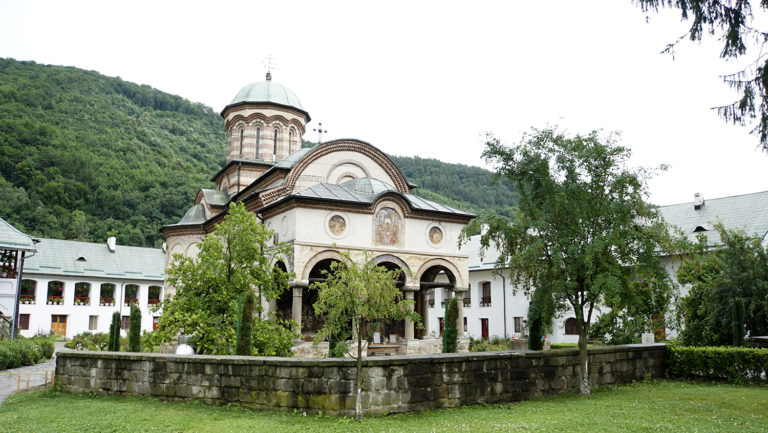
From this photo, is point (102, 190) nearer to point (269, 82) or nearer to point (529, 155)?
point (269, 82)

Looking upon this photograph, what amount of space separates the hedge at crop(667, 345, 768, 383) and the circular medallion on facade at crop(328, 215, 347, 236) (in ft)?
33.5

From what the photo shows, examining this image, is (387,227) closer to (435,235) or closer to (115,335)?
(435,235)

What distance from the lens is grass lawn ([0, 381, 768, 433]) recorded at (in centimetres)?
811

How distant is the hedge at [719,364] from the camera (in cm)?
1302

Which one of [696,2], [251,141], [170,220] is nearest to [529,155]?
[696,2]

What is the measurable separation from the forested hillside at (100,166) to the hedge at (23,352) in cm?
3152

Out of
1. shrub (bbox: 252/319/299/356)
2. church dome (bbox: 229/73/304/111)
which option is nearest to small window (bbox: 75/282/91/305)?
church dome (bbox: 229/73/304/111)

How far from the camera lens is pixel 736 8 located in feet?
23.7

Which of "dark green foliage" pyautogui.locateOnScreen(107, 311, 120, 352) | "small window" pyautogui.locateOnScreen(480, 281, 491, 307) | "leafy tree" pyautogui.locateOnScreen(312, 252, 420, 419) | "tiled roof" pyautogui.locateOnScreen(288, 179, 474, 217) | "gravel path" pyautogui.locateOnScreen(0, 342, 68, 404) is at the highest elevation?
"tiled roof" pyautogui.locateOnScreen(288, 179, 474, 217)

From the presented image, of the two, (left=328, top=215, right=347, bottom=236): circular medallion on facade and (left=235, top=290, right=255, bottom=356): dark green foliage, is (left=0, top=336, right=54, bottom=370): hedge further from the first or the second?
(left=328, top=215, right=347, bottom=236): circular medallion on facade

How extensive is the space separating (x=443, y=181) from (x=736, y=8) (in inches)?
2334

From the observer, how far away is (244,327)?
12.4 m

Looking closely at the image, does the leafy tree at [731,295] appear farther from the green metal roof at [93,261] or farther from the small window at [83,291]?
the small window at [83,291]

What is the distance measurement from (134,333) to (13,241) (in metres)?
11.3
